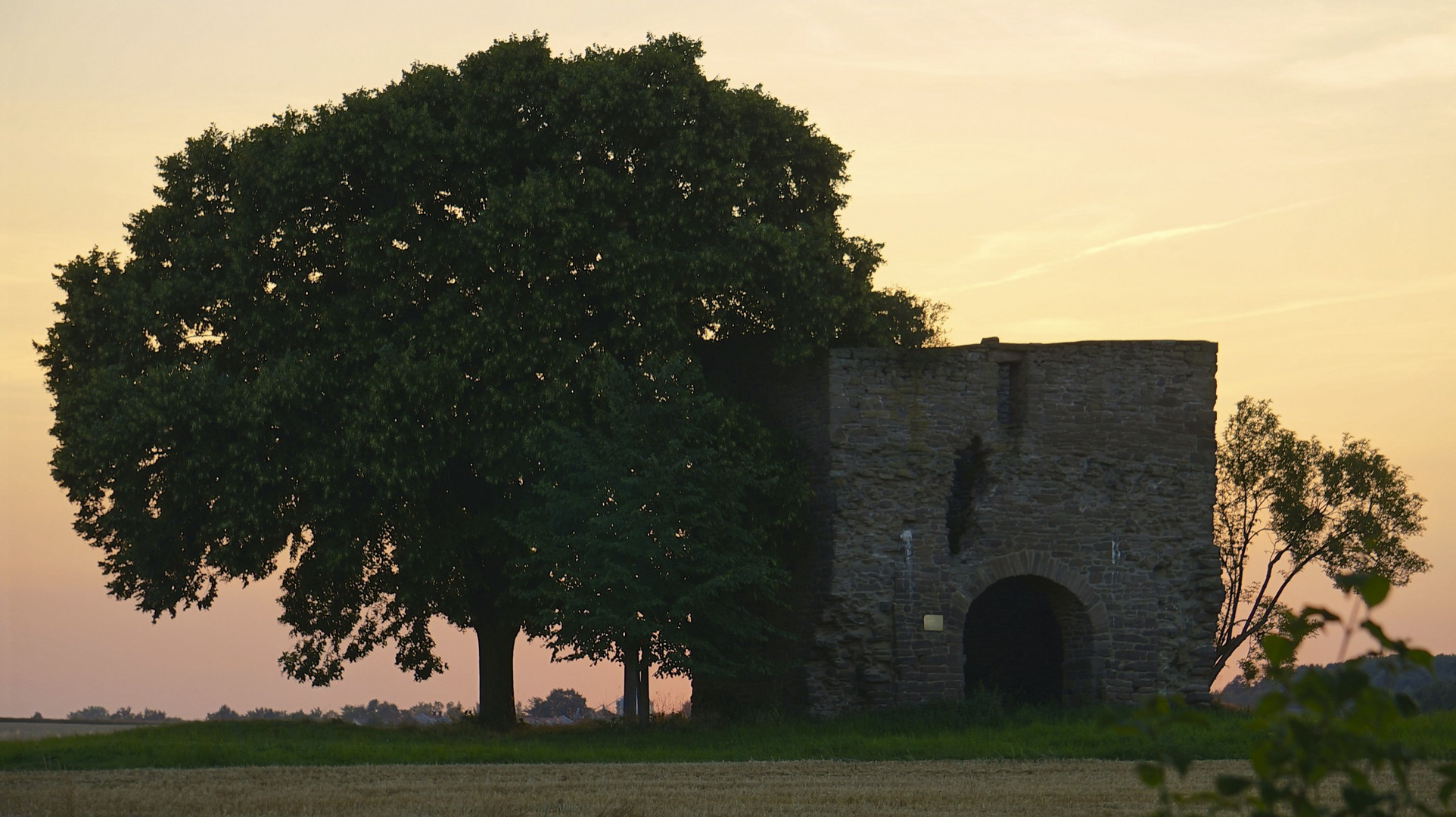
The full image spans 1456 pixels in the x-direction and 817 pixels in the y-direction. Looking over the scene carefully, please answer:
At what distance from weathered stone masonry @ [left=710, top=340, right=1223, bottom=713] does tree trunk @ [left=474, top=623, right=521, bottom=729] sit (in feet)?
18.8

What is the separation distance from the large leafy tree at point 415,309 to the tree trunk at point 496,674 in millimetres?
A: 63

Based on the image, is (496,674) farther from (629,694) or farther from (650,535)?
(650,535)

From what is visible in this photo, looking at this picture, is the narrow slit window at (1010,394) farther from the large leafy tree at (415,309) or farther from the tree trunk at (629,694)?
the tree trunk at (629,694)

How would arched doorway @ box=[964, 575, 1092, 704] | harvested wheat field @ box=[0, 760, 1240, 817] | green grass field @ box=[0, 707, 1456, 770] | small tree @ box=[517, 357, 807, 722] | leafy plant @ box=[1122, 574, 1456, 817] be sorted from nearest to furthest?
leafy plant @ box=[1122, 574, 1456, 817] → harvested wheat field @ box=[0, 760, 1240, 817] → green grass field @ box=[0, 707, 1456, 770] → small tree @ box=[517, 357, 807, 722] → arched doorway @ box=[964, 575, 1092, 704]

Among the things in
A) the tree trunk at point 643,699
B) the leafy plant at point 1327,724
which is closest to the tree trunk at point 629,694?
the tree trunk at point 643,699

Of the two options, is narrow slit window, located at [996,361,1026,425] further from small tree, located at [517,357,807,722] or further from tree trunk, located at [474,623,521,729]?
tree trunk, located at [474,623,521,729]

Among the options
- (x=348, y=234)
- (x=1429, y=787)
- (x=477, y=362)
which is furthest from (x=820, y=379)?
(x=1429, y=787)

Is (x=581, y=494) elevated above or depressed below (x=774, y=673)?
above

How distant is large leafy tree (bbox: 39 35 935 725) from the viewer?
24.2 meters

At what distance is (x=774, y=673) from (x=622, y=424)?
187 inches

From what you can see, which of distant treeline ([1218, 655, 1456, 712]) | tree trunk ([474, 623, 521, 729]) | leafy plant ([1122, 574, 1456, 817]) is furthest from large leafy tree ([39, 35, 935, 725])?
leafy plant ([1122, 574, 1456, 817])

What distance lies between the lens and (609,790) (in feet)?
49.9

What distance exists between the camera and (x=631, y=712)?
85.6 feet

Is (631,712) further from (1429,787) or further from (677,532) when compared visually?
(1429,787)
